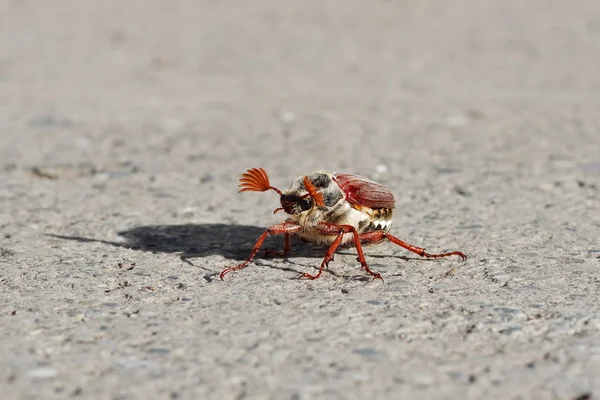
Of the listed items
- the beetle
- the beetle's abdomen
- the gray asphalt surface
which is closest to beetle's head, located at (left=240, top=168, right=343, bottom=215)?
the beetle

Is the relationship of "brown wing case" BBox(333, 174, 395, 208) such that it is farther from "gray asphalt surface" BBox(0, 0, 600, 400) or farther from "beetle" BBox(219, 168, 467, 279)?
"gray asphalt surface" BBox(0, 0, 600, 400)

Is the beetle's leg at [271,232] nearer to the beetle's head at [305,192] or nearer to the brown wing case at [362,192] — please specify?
the beetle's head at [305,192]

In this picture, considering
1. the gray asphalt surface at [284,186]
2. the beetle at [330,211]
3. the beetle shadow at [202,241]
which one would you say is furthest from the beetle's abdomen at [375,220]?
the beetle shadow at [202,241]

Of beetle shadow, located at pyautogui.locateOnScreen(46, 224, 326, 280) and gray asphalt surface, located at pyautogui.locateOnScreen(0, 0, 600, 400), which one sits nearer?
gray asphalt surface, located at pyautogui.locateOnScreen(0, 0, 600, 400)

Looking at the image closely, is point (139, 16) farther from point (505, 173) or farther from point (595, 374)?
point (595, 374)

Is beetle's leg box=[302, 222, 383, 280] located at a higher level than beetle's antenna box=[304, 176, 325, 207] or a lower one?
lower

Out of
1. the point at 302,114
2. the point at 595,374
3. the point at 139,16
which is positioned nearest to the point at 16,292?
the point at 595,374

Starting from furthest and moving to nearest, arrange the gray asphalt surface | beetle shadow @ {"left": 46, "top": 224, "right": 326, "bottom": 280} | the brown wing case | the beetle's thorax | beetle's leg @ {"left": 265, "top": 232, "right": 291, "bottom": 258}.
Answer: beetle shadow @ {"left": 46, "top": 224, "right": 326, "bottom": 280}, beetle's leg @ {"left": 265, "top": 232, "right": 291, "bottom": 258}, the brown wing case, the beetle's thorax, the gray asphalt surface
